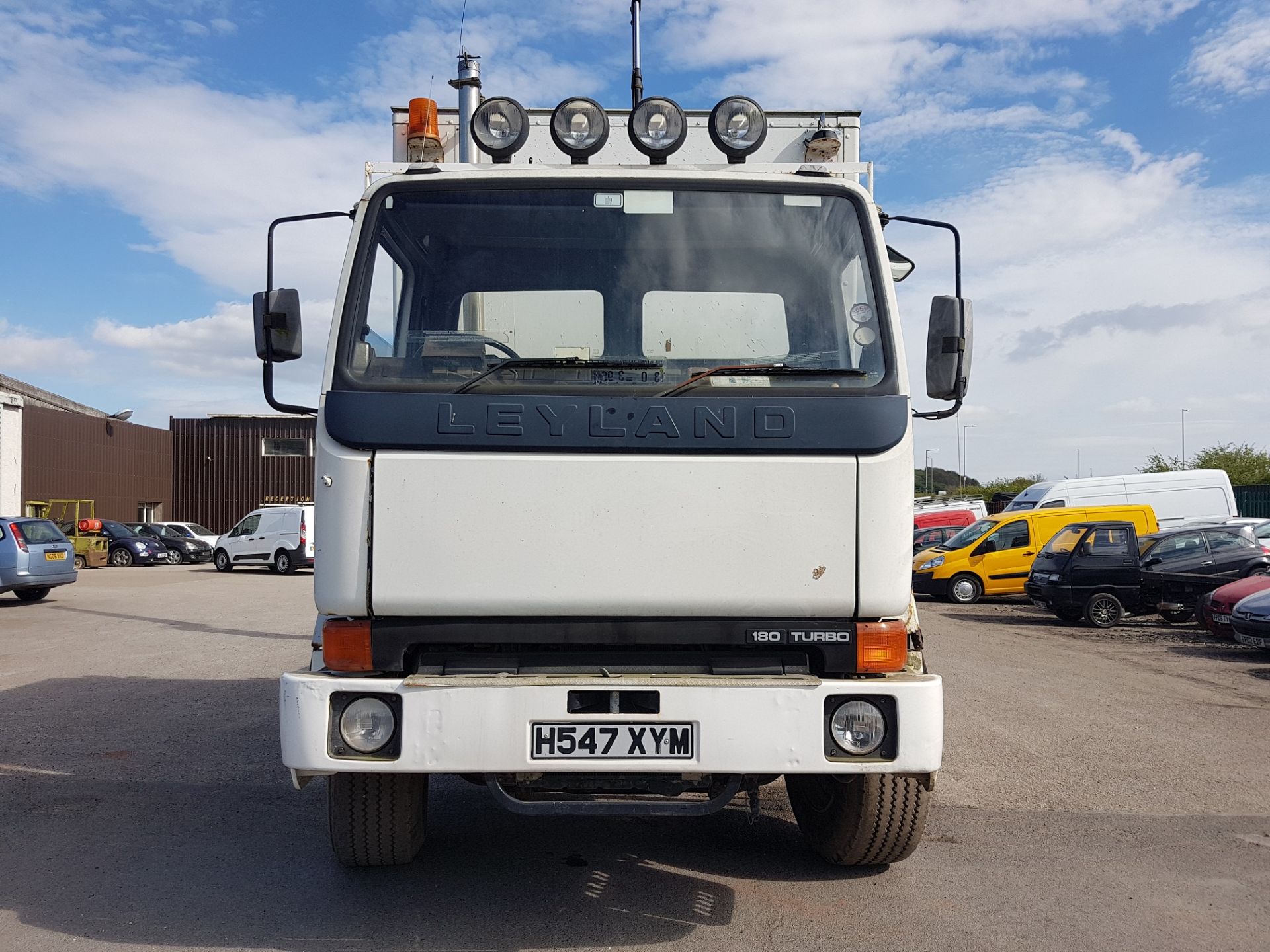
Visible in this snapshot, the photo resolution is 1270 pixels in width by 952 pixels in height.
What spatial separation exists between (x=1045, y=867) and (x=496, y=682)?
8.24 ft

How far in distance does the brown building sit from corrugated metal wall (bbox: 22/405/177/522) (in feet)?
0.08

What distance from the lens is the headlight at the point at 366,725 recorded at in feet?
11.0

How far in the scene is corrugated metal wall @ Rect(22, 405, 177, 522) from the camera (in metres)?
34.4

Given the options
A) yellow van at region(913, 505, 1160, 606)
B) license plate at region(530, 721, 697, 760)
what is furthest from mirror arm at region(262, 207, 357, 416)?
yellow van at region(913, 505, 1160, 606)

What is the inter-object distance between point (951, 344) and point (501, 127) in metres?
1.88

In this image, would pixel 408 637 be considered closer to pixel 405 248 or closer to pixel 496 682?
pixel 496 682

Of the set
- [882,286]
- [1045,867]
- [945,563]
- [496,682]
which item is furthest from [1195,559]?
[496,682]

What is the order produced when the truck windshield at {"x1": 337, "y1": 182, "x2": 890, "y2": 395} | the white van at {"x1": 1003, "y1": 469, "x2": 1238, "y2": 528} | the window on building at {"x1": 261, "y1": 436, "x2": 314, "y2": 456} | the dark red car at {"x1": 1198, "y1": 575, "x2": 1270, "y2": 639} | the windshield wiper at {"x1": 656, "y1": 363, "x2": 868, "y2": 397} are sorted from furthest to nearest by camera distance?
the window on building at {"x1": 261, "y1": 436, "x2": 314, "y2": 456}
the white van at {"x1": 1003, "y1": 469, "x2": 1238, "y2": 528}
the dark red car at {"x1": 1198, "y1": 575, "x2": 1270, "y2": 639}
the truck windshield at {"x1": 337, "y1": 182, "x2": 890, "y2": 395}
the windshield wiper at {"x1": 656, "y1": 363, "x2": 868, "y2": 397}

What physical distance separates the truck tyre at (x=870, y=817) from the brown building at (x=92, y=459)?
1385 inches

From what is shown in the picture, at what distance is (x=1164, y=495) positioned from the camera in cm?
2416

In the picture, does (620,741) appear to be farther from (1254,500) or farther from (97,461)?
(97,461)

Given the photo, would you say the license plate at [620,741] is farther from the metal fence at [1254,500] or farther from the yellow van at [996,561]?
the metal fence at [1254,500]

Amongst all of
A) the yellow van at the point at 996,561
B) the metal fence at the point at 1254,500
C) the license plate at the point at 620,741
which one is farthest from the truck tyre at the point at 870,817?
the metal fence at the point at 1254,500

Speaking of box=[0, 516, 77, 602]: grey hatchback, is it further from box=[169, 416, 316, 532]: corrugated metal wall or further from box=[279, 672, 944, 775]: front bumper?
box=[169, 416, 316, 532]: corrugated metal wall
